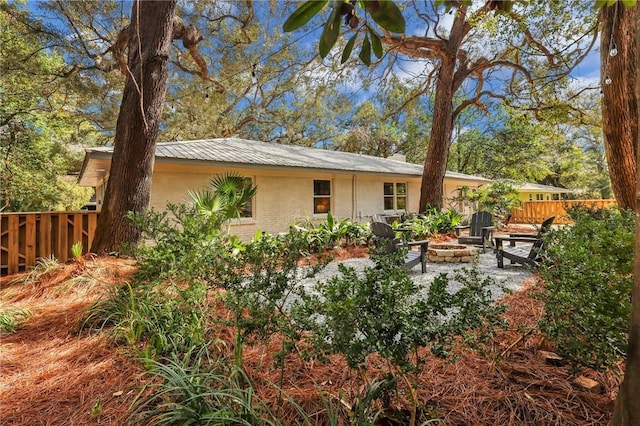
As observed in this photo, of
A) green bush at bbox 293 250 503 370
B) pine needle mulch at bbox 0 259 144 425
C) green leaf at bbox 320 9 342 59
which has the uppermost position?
green leaf at bbox 320 9 342 59

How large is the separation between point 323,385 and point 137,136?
535 centimetres

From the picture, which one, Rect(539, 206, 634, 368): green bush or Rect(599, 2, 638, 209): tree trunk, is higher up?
Rect(599, 2, 638, 209): tree trunk

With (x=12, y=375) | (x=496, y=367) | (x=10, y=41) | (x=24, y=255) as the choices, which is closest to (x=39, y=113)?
(x=10, y=41)

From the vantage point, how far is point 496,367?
Answer: 97.7 inches

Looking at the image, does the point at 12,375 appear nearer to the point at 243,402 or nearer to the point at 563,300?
the point at 243,402

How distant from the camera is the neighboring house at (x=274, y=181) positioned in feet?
28.4

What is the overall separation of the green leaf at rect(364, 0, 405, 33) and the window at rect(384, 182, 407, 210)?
13848mm

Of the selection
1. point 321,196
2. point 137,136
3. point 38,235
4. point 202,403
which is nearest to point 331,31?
point 202,403

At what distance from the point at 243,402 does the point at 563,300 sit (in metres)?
2.29

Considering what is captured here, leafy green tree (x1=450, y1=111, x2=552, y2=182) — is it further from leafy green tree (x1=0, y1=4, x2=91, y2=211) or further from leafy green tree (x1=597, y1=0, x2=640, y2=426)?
leafy green tree (x1=0, y1=4, x2=91, y2=211)

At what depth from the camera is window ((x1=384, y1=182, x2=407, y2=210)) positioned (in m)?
14.9

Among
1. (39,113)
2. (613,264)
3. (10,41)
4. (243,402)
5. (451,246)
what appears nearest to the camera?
(243,402)

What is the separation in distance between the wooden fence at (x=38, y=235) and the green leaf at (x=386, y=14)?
26.1 ft

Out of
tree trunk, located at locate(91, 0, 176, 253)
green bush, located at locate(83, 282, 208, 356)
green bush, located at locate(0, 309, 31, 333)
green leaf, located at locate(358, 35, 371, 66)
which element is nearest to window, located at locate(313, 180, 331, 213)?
tree trunk, located at locate(91, 0, 176, 253)
